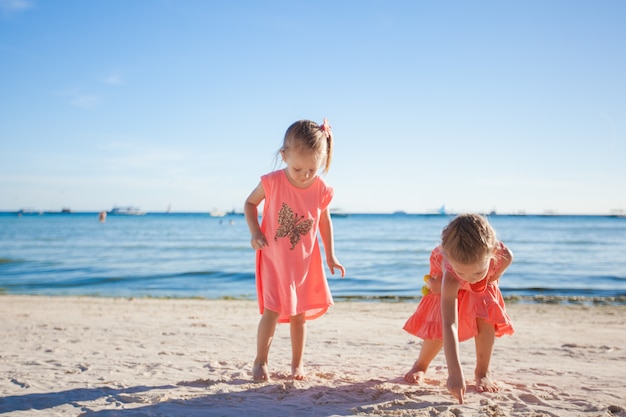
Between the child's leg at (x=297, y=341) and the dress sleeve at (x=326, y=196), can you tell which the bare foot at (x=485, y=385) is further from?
the dress sleeve at (x=326, y=196)

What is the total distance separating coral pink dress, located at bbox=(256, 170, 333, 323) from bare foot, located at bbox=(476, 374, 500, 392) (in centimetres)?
100

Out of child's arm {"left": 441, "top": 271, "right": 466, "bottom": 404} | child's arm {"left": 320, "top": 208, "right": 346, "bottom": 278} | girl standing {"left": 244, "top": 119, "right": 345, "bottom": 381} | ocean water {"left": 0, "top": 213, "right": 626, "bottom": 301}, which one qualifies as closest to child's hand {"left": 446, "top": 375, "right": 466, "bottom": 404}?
child's arm {"left": 441, "top": 271, "right": 466, "bottom": 404}

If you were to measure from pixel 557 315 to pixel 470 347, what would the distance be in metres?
3.72

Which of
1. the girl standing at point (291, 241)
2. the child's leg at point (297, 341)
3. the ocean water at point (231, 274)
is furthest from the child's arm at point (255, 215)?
the ocean water at point (231, 274)

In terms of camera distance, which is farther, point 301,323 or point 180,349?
point 180,349

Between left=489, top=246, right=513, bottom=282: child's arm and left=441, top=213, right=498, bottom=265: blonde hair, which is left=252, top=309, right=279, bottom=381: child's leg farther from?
left=489, top=246, right=513, bottom=282: child's arm

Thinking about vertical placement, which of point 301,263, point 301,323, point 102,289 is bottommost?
point 102,289

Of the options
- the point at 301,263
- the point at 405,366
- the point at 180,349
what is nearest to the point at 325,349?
the point at 405,366

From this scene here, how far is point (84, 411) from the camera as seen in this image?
259cm

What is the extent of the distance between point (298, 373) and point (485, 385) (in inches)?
45.0

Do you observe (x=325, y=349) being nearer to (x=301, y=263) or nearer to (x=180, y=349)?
(x=180, y=349)

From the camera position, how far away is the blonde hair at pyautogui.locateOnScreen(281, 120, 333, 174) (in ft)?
10.2

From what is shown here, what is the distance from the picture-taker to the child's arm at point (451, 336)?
2.58 m

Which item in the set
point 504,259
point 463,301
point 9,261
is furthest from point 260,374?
point 9,261
